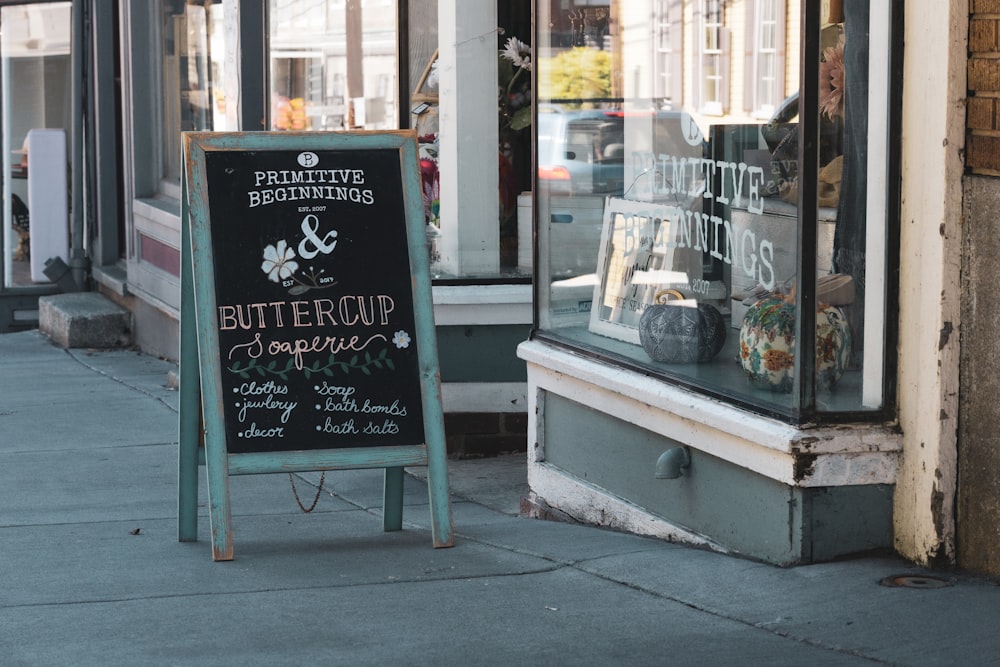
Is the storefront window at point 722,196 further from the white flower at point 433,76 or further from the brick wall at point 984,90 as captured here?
the white flower at point 433,76

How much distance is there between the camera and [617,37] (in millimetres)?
5641

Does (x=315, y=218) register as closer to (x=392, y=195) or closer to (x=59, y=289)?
(x=392, y=195)

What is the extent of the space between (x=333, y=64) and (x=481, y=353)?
7.16 feet

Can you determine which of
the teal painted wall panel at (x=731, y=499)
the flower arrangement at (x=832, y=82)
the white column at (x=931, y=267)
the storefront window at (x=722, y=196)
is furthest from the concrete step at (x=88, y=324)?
the white column at (x=931, y=267)

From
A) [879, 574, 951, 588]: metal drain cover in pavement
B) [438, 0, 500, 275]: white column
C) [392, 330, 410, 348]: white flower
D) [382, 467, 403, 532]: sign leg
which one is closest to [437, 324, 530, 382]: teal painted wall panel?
[438, 0, 500, 275]: white column

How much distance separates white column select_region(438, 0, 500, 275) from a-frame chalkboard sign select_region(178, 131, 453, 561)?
2030 mm

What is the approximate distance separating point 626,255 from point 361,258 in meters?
1.09

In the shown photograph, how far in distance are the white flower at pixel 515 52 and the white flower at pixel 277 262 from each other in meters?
2.55

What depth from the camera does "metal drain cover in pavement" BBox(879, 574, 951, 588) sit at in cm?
418

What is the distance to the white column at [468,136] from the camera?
7.09 m

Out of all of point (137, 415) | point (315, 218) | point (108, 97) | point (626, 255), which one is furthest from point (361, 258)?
point (108, 97)

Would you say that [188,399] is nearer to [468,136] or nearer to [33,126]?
[468,136]

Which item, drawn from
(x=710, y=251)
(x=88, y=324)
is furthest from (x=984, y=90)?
(x=88, y=324)

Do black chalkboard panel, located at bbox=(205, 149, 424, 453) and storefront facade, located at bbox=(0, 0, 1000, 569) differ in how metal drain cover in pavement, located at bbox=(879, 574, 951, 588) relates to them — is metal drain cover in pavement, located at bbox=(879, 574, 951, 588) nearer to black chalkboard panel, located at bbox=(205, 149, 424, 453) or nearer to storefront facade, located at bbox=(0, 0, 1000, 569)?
storefront facade, located at bbox=(0, 0, 1000, 569)
